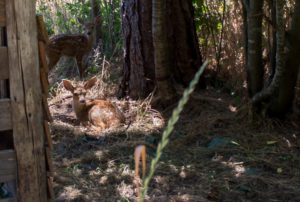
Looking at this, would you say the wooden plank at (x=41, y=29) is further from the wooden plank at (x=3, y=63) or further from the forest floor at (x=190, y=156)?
the forest floor at (x=190, y=156)

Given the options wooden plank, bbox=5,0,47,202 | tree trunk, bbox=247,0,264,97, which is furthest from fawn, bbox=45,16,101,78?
wooden plank, bbox=5,0,47,202

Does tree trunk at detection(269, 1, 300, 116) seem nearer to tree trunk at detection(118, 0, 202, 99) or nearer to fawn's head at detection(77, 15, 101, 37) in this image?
tree trunk at detection(118, 0, 202, 99)

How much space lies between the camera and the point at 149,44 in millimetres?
6645

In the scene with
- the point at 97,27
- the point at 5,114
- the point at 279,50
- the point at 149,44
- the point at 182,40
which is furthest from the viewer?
the point at 97,27

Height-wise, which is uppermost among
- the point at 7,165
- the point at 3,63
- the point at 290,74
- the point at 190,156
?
the point at 3,63

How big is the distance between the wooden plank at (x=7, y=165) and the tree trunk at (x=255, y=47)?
338 cm

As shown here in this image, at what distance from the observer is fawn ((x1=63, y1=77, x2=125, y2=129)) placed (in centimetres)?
607

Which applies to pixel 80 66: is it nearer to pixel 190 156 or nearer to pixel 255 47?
pixel 255 47

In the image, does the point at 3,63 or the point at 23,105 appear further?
the point at 23,105

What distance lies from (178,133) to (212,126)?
0.47 meters

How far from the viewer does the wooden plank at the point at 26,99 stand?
2994 mm

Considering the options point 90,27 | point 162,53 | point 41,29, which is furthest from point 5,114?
point 90,27

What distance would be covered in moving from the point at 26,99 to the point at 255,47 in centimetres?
323

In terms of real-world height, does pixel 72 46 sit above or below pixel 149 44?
above
